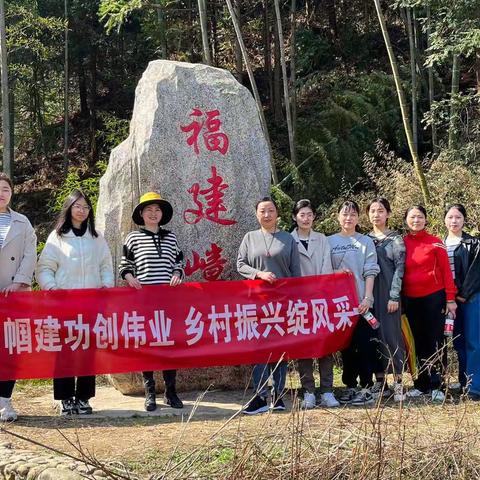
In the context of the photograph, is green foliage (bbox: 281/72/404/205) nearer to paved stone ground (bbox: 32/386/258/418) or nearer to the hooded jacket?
the hooded jacket

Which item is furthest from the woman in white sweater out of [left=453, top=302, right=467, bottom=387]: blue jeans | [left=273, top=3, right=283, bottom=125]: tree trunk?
[left=273, top=3, right=283, bottom=125]: tree trunk

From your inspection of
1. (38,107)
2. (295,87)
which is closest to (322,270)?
(295,87)

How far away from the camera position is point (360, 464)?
121 inches

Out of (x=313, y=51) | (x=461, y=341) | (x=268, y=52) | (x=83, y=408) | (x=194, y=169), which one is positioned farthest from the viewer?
(x=268, y=52)

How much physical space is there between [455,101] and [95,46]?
35.9 ft

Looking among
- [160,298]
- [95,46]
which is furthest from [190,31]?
[160,298]

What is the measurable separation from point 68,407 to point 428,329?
2.52m

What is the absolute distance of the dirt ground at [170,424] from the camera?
354cm

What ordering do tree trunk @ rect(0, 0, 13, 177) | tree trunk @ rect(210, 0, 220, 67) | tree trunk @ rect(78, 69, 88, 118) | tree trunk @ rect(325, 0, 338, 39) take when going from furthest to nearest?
1. tree trunk @ rect(78, 69, 88, 118)
2. tree trunk @ rect(325, 0, 338, 39)
3. tree trunk @ rect(210, 0, 220, 67)
4. tree trunk @ rect(0, 0, 13, 177)

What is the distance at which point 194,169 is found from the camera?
18.0 ft

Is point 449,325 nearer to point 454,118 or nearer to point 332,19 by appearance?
point 454,118

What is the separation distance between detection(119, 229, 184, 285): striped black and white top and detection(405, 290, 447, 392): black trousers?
168cm

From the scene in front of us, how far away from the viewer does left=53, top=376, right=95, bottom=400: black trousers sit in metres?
4.80

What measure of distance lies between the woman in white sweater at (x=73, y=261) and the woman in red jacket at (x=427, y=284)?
2.13 m
